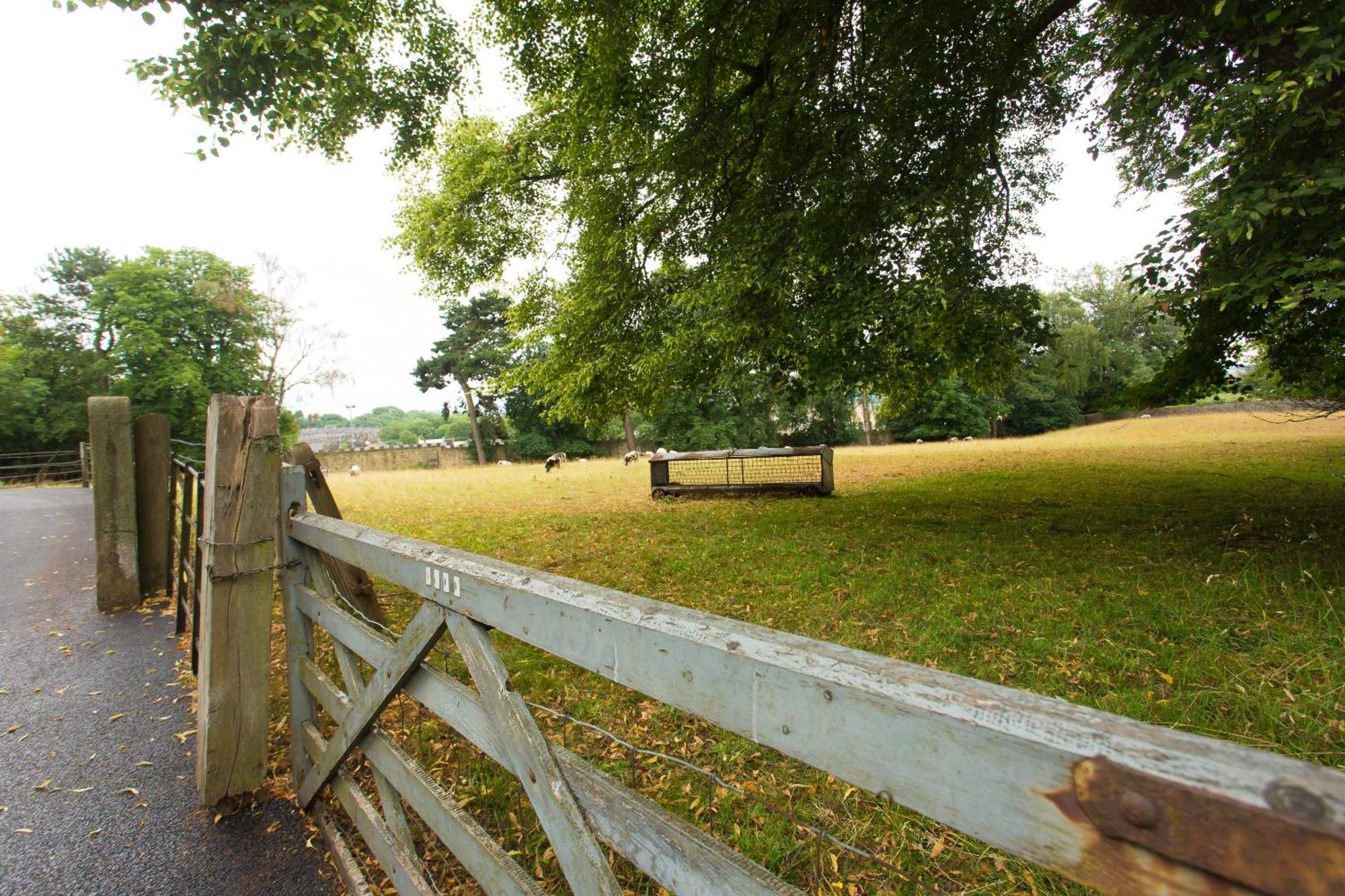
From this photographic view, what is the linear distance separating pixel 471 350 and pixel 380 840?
3867cm

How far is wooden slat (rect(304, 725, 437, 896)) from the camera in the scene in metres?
2.00

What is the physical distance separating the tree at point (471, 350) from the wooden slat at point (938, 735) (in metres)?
38.0

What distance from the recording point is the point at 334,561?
4.02m

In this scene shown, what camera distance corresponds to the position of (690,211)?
8336 mm

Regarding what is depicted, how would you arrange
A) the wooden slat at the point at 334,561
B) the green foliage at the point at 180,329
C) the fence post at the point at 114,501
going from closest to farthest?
1. the wooden slat at the point at 334,561
2. the fence post at the point at 114,501
3. the green foliage at the point at 180,329

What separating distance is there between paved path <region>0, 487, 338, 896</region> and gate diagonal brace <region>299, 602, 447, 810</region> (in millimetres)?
378

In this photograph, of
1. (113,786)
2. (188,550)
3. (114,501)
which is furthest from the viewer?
(114,501)

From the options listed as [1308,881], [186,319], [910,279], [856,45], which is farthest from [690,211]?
[186,319]

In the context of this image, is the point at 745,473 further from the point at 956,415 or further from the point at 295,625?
the point at 956,415

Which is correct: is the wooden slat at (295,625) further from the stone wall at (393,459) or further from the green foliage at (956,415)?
A: the green foliage at (956,415)

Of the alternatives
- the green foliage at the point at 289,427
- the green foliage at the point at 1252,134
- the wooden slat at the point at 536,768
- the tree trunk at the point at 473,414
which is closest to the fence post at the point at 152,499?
the wooden slat at the point at 536,768

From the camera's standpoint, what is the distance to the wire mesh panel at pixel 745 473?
1020 centimetres

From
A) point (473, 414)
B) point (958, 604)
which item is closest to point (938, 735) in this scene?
point (958, 604)

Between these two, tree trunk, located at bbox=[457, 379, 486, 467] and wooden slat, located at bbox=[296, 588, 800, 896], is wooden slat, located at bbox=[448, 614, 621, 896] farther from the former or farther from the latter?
tree trunk, located at bbox=[457, 379, 486, 467]
